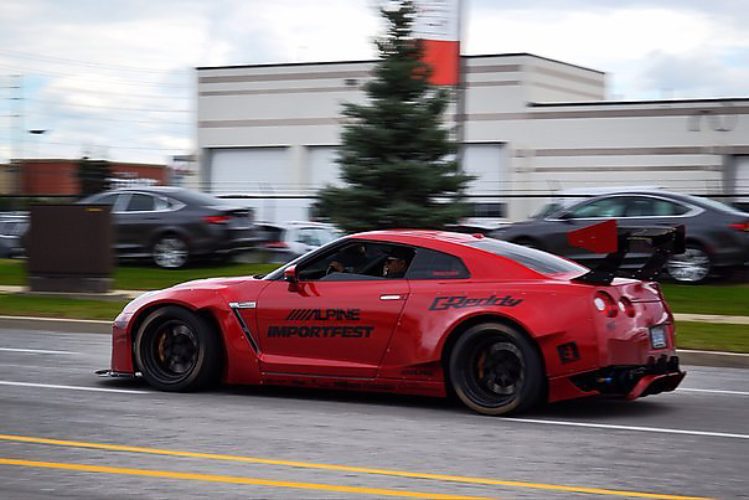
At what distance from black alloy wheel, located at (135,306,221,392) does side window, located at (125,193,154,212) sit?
1388cm

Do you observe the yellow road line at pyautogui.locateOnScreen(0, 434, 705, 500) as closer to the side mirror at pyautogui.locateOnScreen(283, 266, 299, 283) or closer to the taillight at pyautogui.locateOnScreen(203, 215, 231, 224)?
the side mirror at pyautogui.locateOnScreen(283, 266, 299, 283)

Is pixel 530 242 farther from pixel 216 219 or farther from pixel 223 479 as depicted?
pixel 223 479

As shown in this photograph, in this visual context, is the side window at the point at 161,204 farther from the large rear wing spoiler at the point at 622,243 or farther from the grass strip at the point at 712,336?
the large rear wing spoiler at the point at 622,243

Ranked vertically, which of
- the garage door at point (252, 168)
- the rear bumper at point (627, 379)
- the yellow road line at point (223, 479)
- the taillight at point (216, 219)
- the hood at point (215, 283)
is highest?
the garage door at point (252, 168)

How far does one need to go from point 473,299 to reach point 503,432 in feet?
3.60

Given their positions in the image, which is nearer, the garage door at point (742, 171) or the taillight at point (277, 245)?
the taillight at point (277, 245)

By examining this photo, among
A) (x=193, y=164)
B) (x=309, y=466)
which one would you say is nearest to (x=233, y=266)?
(x=309, y=466)

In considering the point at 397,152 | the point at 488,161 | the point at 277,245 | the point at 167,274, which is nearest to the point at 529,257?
the point at 397,152

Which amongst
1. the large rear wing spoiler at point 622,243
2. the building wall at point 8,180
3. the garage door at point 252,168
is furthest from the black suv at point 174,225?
the garage door at point 252,168

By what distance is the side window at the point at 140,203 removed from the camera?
2348 centimetres

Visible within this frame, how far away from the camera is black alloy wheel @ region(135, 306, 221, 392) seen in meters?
9.59

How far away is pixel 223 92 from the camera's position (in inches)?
2403

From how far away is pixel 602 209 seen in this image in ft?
70.5

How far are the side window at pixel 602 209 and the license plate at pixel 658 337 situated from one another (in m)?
12.6
